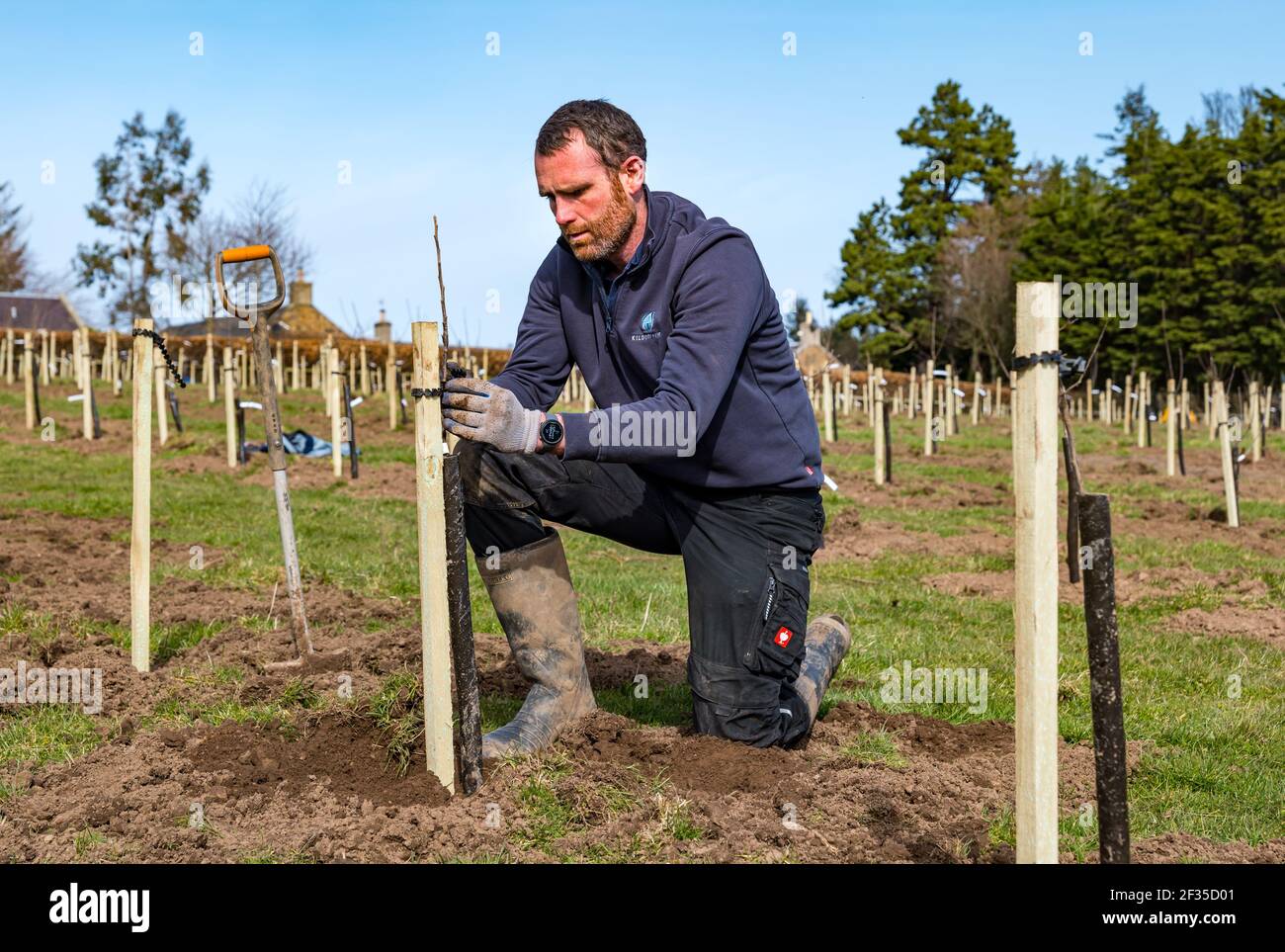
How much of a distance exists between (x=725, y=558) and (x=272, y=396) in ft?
6.61

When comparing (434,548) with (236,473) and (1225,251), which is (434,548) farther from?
(1225,251)

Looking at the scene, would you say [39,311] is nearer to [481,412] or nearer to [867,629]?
[867,629]

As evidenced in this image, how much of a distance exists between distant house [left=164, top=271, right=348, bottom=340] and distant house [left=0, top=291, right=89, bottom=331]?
3.65 meters

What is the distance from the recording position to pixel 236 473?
553 inches

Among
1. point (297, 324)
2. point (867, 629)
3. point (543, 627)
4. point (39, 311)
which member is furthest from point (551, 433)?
point (39, 311)

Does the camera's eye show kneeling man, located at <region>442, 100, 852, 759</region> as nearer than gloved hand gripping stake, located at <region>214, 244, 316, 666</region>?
Yes

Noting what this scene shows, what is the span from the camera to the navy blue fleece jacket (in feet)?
12.1

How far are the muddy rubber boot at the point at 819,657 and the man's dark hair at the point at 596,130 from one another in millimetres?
1957

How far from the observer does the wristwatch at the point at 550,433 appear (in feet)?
11.2

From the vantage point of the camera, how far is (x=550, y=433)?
11.3 ft

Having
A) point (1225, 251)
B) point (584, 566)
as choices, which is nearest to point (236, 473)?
point (584, 566)

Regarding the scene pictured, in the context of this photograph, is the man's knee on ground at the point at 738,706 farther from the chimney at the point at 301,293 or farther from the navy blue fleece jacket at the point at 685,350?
the chimney at the point at 301,293

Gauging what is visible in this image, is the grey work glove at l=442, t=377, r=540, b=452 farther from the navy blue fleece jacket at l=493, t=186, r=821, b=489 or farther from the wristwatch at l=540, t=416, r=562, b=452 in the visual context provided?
the navy blue fleece jacket at l=493, t=186, r=821, b=489

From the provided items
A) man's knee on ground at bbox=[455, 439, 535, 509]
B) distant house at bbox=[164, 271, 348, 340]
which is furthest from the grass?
distant house at bbox=[164, 271, 348, 340]
